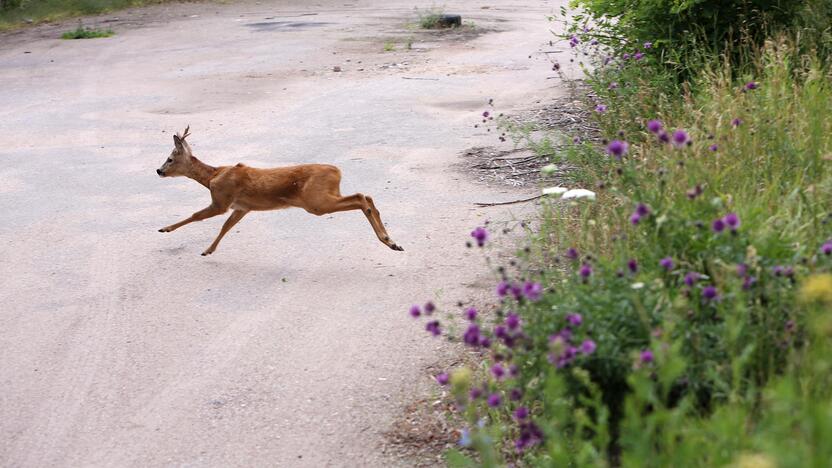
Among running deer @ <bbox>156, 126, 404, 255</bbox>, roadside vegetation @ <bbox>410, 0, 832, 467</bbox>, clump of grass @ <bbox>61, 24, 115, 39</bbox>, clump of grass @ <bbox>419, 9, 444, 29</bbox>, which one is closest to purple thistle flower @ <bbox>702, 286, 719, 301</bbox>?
roadside vegetation @ <bbox>410, 0, 832, 467</bbox>

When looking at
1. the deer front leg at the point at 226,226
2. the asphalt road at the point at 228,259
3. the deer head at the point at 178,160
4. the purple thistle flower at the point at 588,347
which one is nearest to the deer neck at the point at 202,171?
the deer head at the point at 178,160

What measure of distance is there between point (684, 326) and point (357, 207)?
4.73 metres

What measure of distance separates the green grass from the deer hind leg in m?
18.3

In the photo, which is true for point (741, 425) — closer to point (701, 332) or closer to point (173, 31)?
point (701, 332)

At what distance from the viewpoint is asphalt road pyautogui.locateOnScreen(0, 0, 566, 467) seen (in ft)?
19.3

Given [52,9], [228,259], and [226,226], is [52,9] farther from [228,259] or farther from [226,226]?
[228,259]

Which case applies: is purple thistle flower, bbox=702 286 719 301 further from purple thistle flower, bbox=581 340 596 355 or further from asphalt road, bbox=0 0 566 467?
asphalt road, bbox=0 0 566 467

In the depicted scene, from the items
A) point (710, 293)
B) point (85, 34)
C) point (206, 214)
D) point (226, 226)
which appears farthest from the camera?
point (85, 34)

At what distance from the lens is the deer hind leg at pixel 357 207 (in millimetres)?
8508

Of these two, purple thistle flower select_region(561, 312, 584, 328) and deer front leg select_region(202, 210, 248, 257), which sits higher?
purple thistle flower select_region(561, 312, 584, 328)

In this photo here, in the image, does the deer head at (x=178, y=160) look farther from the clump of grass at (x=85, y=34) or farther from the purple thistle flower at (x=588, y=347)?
the clump of grass at (x=85, y=34)

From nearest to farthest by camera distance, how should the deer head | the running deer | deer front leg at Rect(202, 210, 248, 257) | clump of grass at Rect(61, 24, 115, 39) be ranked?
the running deer, deer front leg at Rect(202, 210, 248, 257), the deer head, clump of grass at Rect(61, 24, 115, 39)

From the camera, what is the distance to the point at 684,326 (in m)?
4.19

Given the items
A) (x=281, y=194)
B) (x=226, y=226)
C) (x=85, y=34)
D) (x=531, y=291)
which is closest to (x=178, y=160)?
(x=226, y=226)
